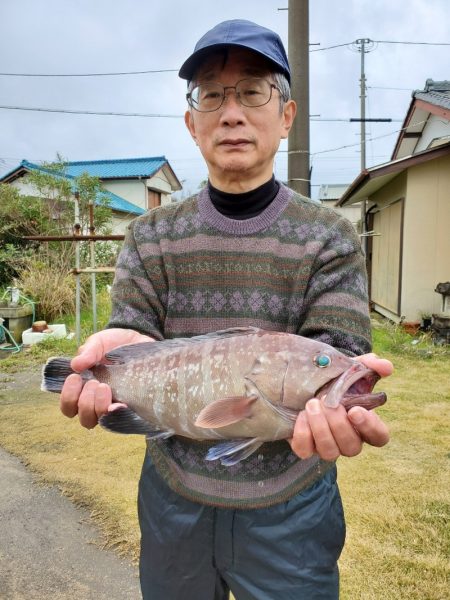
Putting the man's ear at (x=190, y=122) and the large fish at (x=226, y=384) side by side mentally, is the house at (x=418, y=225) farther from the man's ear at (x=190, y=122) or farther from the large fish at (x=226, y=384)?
the large fish at (x=226, y=384)

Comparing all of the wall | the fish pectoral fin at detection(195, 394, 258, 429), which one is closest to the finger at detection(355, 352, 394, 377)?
the fish pectoral fin at detection(195, 394, 258, 429)

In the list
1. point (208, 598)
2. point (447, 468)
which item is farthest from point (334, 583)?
point (447, 468)

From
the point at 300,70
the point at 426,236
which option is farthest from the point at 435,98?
the point at 300,70

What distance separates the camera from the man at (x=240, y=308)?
188 cm

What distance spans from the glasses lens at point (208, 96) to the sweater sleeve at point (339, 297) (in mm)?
666

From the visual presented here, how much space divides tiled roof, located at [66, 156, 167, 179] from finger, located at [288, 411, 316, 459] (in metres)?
31.3

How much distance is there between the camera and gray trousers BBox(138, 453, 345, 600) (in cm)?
188

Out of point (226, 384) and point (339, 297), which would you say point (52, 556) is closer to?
point (226, 384)

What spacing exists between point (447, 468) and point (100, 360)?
3954 millimetres

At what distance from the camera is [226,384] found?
1722 millimetres

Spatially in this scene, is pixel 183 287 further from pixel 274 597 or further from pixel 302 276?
pixel 274 597

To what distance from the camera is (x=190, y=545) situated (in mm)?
1967

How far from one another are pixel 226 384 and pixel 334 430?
1.33ft

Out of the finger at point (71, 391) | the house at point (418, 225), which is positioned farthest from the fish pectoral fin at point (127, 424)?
the house at point (418, 225)
